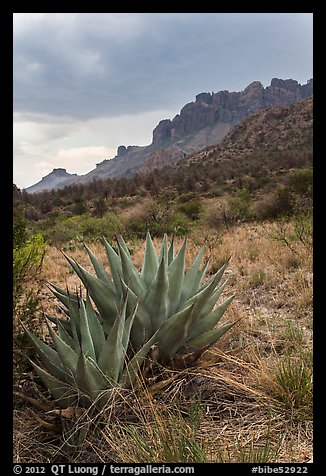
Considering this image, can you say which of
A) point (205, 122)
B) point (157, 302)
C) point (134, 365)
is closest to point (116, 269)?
point (157, 302)

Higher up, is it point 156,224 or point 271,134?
point 271,134

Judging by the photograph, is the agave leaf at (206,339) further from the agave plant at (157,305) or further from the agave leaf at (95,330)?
the agave leaf at (95,330)

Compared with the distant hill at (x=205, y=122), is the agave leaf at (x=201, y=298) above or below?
below

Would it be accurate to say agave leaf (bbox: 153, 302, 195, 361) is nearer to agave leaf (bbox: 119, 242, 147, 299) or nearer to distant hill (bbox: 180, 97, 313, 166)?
agave leaf (bbox: 119, 242, 147, 299)

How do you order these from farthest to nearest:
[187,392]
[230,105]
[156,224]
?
[230,105], [156,224], [187,392]

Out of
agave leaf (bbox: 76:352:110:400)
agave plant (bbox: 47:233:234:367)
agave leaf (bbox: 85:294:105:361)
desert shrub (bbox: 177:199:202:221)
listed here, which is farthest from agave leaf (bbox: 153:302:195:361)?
desert shrub (bbox: 177:199:202:221)

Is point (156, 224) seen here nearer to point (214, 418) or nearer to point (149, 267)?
point (149, 267)

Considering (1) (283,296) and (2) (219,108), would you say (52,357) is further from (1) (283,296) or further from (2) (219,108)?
(2) (219,108)

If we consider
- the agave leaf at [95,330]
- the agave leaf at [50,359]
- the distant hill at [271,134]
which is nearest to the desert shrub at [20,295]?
the agave leaf at [50,359]
